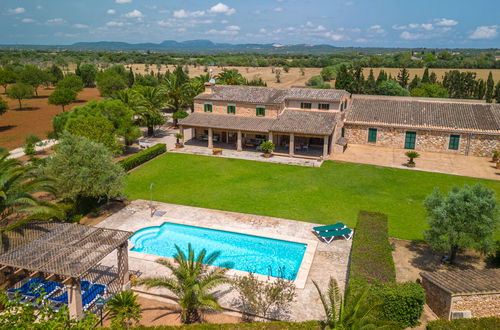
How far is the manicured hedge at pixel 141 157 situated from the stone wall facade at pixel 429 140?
20600 mm

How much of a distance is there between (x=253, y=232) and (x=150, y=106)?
90.0ft

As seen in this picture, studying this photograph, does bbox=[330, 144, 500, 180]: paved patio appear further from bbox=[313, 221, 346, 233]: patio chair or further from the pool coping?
the pool coping

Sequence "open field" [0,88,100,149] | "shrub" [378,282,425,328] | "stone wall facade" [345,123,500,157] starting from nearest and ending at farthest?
"shrub" [378,282,425,328], "stone wall facade" [345,123,500,157], "open field" [0,88,100,149]

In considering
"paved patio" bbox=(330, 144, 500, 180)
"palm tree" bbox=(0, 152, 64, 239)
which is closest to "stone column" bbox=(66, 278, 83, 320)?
"palm tree" bbox=(0, 152, 64, 239)

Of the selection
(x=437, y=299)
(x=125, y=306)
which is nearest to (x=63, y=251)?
(x=125, y=306)

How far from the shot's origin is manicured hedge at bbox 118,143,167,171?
3300cm

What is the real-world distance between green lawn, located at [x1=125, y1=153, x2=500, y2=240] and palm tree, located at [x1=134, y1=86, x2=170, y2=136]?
326 inches

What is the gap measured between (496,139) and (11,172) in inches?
1605

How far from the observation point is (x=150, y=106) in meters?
44.5

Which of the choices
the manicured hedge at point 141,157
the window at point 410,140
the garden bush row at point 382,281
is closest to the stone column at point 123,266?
the garden bush row at point 382,281

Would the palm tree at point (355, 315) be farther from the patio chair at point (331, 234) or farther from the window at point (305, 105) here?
the window at point (305, 105)

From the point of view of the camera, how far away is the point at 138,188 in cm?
2952

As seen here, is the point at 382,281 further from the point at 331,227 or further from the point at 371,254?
the point at 331,227

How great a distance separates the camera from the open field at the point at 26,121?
1823 inches
